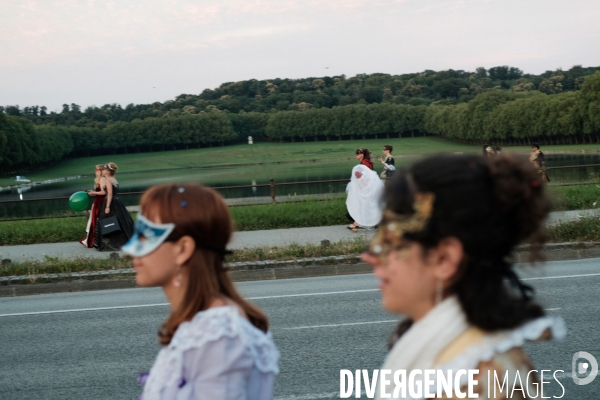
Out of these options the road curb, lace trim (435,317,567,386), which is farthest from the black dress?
lace trim (435,317,567,386)

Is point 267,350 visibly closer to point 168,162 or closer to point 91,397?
point 91,397

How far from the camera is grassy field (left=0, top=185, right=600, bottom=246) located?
18.4 meters

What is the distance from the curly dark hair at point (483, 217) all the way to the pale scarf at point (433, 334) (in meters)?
0.02

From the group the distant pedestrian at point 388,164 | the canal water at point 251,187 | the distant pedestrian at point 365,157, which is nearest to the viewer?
the distant pedestrian at point 365,157

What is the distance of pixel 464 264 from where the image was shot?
1.62 metres

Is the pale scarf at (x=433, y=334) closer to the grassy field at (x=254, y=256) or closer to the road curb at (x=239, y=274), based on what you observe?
the road curb at (x=239, y=274)

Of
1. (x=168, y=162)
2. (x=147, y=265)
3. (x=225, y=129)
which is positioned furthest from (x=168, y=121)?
(x=147, y=265)

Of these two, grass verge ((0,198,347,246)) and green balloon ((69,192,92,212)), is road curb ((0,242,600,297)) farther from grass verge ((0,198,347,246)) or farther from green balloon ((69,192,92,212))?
grass verge ((0,198,347,246))

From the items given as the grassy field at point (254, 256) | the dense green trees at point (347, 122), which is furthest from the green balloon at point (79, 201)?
the dense green trees at point (347, 122)

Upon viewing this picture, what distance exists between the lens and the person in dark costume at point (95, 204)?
15.9 m

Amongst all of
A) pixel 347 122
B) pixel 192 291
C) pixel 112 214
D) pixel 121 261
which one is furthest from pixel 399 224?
pixel 347 122

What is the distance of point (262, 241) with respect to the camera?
52.8 ft

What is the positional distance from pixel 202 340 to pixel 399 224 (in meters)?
0.85

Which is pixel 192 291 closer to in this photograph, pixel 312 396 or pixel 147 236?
pixel 147 236
